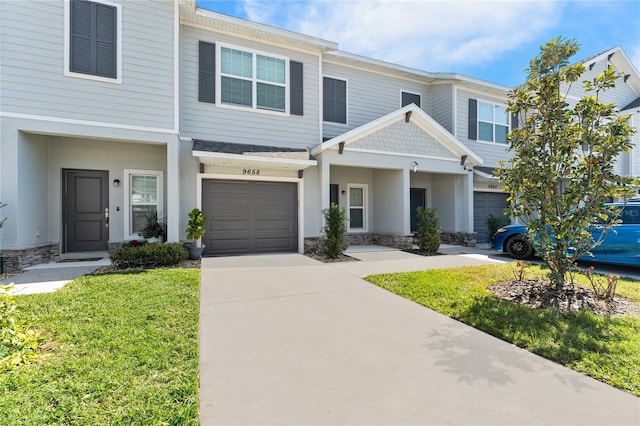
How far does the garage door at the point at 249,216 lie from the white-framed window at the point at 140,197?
1474 millimetres

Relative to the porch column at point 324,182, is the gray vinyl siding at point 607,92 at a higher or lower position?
higher

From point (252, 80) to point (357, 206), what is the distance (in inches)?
231

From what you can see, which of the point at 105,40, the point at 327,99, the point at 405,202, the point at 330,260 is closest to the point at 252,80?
the point at 327,99

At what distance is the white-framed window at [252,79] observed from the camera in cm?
867

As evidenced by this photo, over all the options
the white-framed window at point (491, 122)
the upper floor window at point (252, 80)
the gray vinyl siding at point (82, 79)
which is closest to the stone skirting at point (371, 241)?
the upper floor window at point (252, 80)

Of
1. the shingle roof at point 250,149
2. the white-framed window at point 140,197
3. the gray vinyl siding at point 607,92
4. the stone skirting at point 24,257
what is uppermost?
the gray vinyl siding at point 607,92

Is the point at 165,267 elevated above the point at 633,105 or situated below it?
below

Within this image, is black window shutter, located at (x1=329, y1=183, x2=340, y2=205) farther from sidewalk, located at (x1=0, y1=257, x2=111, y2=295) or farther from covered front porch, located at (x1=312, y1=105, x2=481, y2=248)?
sidewalk, located at (x1=0, y1=257, x2=111, y2=295)

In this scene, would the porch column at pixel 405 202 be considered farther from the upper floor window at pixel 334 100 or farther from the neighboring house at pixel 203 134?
the upper floor window at pixel 334 100

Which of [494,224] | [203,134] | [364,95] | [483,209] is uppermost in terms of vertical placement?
[364,95]

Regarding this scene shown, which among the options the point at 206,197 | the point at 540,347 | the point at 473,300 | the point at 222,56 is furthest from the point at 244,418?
the point at 222,56

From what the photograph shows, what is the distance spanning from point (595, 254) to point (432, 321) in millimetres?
6073

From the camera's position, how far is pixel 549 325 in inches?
143

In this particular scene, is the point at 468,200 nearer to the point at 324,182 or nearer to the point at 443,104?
the point at 443,104
